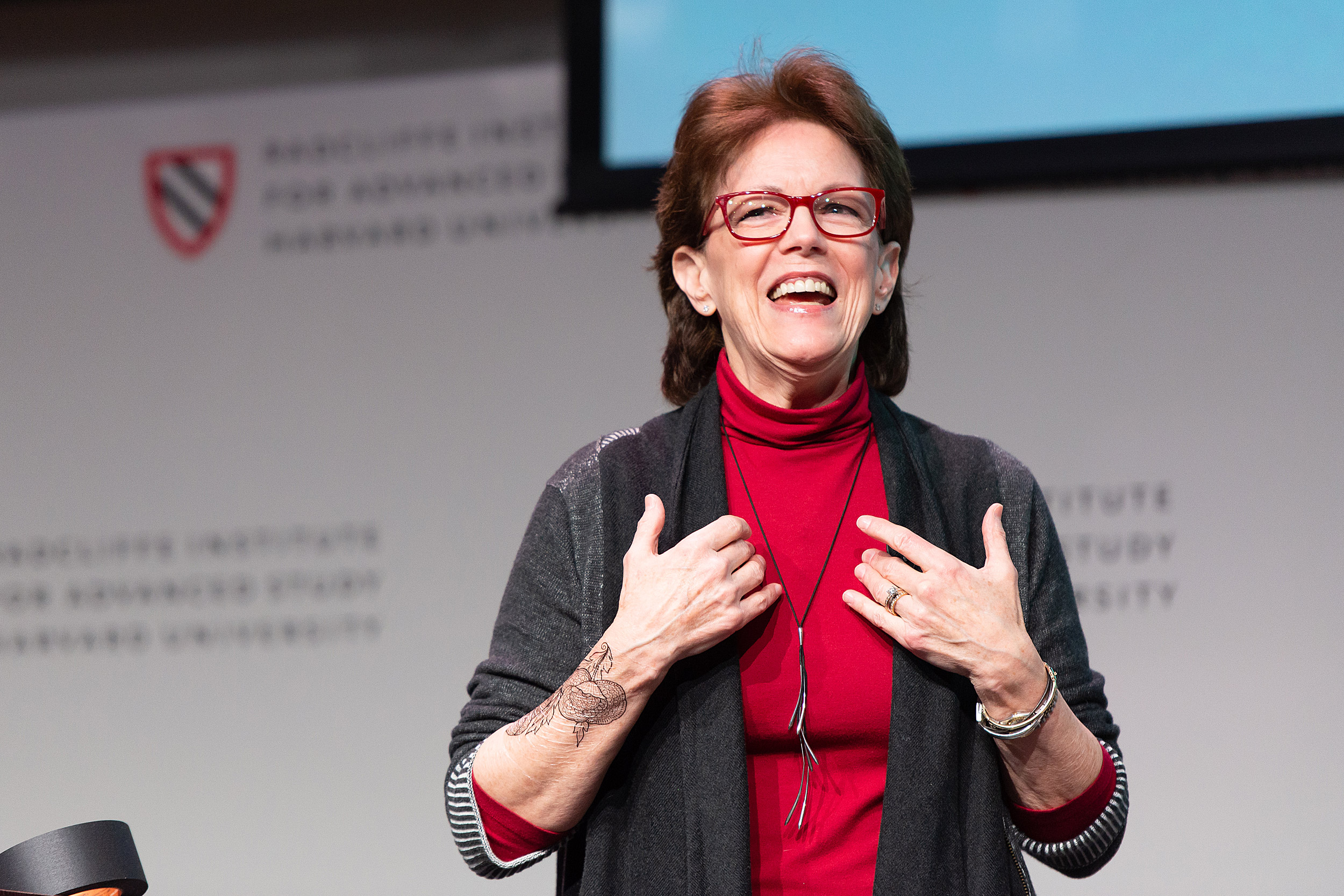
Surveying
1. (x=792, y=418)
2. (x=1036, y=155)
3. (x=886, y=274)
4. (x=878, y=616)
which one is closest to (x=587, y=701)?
(x=878, y=616)

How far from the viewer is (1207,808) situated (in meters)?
2.56

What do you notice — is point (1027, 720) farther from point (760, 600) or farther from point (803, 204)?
point (803, 204)

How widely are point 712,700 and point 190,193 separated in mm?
2505

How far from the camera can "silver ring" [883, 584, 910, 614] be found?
1.19 m

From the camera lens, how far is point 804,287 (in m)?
1.30

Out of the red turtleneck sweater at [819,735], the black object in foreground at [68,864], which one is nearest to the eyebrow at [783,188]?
the red turtleneck sweater at [819,735]

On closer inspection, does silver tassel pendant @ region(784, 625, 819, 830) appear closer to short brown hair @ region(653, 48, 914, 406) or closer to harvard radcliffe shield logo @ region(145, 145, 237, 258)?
short brown hair @ region(653, 48, 914, 406)

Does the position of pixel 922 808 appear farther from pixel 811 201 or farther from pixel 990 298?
pixel 990 298

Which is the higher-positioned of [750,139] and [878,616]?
[750,139]

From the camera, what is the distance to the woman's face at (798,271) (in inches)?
50.9

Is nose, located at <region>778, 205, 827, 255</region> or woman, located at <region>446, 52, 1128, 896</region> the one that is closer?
woman, located at <region>446, 52, 1128, 896</region>

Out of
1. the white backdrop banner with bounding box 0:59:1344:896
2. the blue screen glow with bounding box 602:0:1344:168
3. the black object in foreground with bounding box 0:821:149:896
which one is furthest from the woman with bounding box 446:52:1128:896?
the white backdrop banner with bounding box 0:59:1344:896

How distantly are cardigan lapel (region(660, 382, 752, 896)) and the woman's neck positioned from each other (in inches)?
8.3

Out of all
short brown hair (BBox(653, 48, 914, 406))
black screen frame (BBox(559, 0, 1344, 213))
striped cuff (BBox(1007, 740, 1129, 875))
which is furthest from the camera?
black screen frame (BBox(559, 0, 1344, 213))
